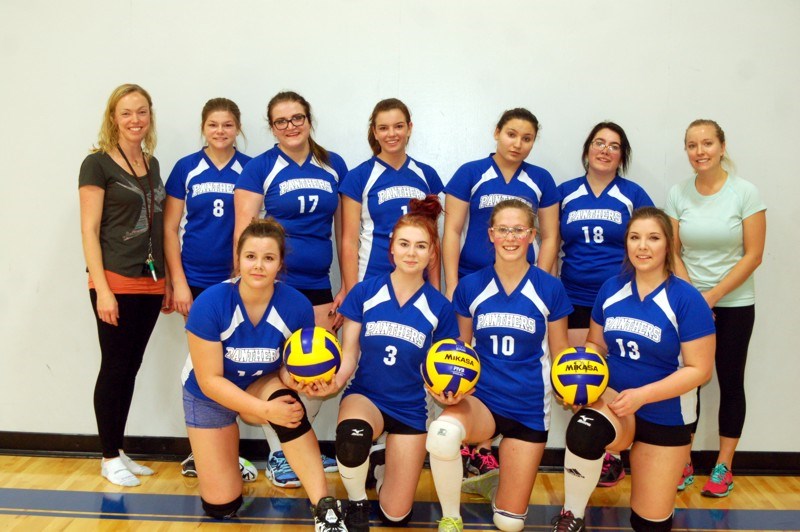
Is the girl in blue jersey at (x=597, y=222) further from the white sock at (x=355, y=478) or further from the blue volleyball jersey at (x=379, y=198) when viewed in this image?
the white sock at (x=355, y=478)

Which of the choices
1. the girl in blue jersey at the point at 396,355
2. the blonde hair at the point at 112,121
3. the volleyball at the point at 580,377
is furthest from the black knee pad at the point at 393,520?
the blonde hair at the point at 112,121

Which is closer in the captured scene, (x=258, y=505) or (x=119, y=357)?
(x=258, y=505)

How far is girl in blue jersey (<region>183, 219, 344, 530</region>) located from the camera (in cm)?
270

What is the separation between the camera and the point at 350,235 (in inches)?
130

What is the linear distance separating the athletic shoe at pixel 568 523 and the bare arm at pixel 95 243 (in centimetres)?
211

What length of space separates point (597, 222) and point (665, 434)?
1008 millimetres

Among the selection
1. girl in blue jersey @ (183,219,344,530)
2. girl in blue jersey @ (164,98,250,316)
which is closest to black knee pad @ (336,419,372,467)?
girl in blue jersey @ (183,219,344,530)

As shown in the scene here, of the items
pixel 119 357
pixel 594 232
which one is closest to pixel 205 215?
pixel 119 357

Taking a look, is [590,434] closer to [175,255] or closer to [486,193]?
[486,193]

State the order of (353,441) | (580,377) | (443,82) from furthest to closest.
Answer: (443,82) → (353,441) → (580,377)

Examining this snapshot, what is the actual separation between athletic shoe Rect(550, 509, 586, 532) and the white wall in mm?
956

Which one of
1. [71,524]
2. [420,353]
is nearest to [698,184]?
[420,353]

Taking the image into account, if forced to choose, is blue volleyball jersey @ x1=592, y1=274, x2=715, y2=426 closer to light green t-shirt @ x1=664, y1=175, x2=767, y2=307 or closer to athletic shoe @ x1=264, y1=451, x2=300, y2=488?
light green t-shirt @ x1=664, y1=175, x2=767, y2=307

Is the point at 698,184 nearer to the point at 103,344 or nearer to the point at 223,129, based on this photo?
the point at 223,129
